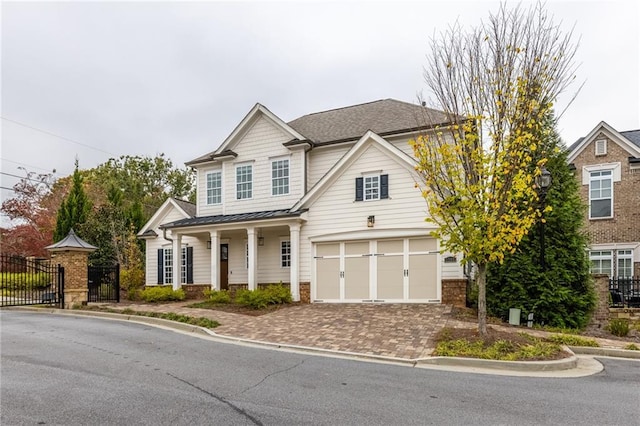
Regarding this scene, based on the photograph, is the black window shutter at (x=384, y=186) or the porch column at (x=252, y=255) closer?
the black window shutter at (x=384, y=186)

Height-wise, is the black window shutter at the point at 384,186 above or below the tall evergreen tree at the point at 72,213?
above

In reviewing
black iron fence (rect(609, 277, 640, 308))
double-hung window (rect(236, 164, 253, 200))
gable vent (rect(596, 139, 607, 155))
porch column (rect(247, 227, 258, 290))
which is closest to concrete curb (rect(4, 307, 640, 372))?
porch column (rect(247, 227, 258, 290))

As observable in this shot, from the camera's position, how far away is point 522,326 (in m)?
10.8

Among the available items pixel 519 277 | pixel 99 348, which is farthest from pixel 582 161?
pixel 99 348

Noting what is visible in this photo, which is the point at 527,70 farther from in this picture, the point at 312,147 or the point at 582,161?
the point at 582,161

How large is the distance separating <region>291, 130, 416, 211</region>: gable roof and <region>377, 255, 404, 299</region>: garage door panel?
3.48 metres

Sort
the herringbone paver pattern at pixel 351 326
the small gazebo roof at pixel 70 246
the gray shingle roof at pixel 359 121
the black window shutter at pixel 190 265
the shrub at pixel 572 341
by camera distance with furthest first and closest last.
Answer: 1. the black window shutter at pixel 190 265
2. the gray shingle roof at pixel 359 121
3. the small gazebo roof at pixel 70 246
4. the shrub at pixel 572 341
5. the herringbone paver pattern at pixel 351 326

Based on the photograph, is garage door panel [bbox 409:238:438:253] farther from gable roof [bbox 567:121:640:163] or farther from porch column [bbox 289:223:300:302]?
gable roof [bbox 567:121:640:163]

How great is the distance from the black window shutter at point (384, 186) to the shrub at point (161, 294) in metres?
9.83

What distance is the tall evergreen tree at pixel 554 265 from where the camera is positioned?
10844mm

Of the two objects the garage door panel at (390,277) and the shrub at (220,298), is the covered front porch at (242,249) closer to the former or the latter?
the shrub at (220,298)

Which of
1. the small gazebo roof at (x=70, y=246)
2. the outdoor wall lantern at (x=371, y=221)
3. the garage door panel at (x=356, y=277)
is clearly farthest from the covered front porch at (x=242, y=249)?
the small gazebo roof at (x=70, y=246)

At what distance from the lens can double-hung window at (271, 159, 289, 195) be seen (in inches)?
688

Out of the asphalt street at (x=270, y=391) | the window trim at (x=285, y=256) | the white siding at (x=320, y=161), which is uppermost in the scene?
the white siding at (x=320, y=161)
